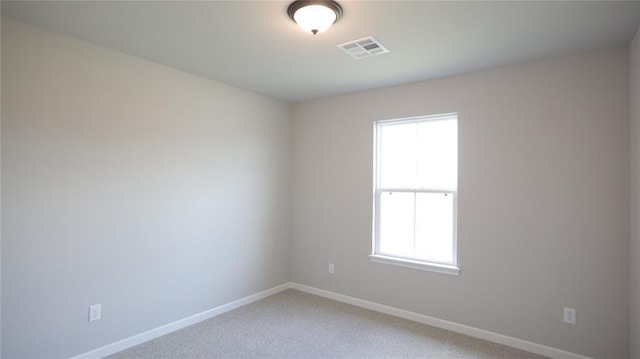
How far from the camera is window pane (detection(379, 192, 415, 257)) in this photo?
3.72 meters

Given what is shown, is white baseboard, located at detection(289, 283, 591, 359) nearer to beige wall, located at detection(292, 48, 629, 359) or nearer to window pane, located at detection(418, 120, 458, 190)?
beige wall, located at detection(292, 48, 629, 359)

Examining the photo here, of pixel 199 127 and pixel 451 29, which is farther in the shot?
pixel 199 127

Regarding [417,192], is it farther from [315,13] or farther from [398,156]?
[315,13]

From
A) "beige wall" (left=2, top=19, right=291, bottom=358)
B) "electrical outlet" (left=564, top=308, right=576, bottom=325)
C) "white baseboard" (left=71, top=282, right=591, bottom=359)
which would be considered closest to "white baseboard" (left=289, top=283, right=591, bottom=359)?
"white baseboard" (left=71, top=282, right=591, bottom=359)

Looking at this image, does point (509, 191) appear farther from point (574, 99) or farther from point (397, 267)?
point (397, 267)

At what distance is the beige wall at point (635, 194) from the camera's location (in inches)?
92.5

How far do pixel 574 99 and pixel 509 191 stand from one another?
92 cm

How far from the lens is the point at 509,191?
3.08 metres

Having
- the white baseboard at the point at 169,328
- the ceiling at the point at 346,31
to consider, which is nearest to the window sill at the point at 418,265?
the white baseboard at the point at 169,328

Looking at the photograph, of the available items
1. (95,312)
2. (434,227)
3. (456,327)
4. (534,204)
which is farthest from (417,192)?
(95,312)

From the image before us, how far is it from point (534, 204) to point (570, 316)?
96 cm

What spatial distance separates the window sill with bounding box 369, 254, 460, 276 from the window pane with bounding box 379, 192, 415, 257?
0.09 meters

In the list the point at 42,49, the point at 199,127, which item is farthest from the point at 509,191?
the point at 42,49

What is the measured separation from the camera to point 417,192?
144 inches
